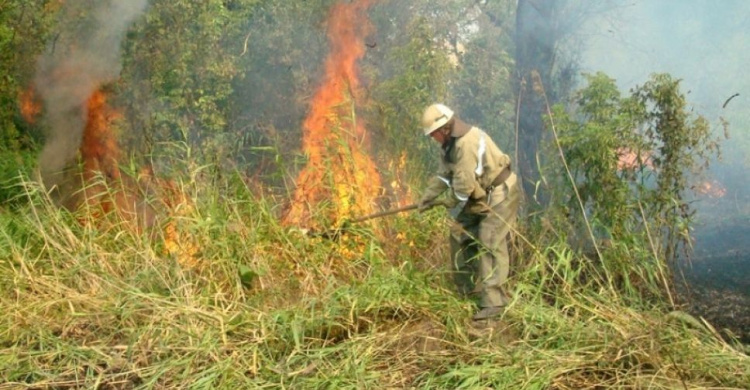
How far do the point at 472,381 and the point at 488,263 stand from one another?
1632 millimetres

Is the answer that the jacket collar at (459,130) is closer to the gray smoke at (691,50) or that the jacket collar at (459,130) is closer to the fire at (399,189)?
the fire at (399,189)

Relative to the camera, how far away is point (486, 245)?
21.4 feet

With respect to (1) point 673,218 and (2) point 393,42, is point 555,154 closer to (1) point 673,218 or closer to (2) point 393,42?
(1) point 673,218

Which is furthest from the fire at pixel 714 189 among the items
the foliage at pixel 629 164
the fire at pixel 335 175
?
the fire at pixel 335 175

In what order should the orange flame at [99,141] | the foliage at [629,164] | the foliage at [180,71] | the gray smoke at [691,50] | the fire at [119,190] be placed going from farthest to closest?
the gray smoke at [691,50]
the foliage at [180,71]
the orange flame at [99,141]
the fire at [119,190]
the foliage at [629,164]

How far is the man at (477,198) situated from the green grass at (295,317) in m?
0.23

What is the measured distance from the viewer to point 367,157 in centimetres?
816

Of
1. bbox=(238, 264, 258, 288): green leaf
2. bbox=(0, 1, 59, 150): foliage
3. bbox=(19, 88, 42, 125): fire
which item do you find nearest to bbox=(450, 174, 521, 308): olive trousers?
bbox=(238, 264, 258, 288): green leaf

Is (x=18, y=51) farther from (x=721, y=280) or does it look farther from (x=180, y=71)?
(x=721, y=280)

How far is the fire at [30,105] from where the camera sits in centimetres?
1099

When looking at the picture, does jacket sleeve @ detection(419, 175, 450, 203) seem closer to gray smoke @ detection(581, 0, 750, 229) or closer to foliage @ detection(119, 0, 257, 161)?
foliage @ detection(119, 0, 257, 161)

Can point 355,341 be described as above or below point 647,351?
above

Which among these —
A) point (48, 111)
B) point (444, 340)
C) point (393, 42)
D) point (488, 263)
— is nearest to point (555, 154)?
point (488, 263)

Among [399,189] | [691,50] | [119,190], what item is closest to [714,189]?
[691,50]
